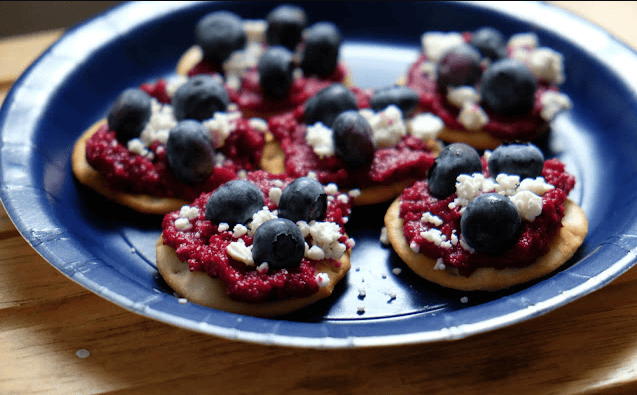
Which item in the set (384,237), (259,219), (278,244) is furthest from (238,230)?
(384,237)

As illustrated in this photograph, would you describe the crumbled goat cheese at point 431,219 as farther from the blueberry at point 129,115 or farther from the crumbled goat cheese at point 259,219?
the blueberry at point 129,115

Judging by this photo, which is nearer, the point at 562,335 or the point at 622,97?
the point at 562,335

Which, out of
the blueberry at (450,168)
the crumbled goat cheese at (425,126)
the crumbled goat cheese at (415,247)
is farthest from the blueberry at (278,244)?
the crumbled goat cheese at (425,126)

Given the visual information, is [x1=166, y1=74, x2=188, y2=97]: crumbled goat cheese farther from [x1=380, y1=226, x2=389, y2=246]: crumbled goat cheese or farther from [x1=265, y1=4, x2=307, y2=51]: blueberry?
[x1=380, y1=226, x2=389, y2=246]: crumbled goat cheese

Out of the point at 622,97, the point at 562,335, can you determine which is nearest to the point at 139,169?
the point at 562,335

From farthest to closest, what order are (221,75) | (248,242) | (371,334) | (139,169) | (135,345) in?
1. (221,75)
2. (139,169)
3. (248,242)
4. (135,345)
5. (371,334)

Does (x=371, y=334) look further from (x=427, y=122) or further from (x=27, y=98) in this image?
(x=27, y=98)
